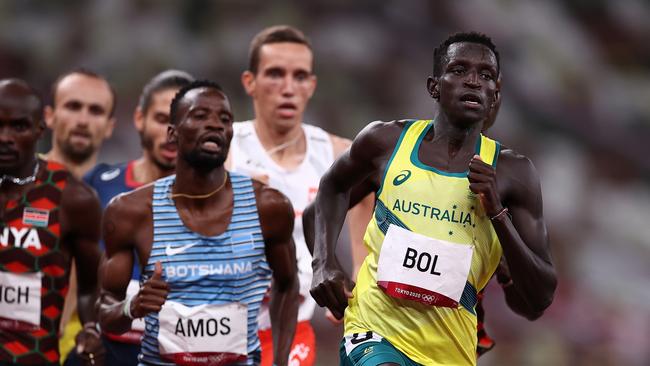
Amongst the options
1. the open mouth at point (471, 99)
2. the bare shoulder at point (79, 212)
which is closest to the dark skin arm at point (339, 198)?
the open mouth at point (471, 99)

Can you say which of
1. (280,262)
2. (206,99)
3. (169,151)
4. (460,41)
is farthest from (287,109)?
(460,41)

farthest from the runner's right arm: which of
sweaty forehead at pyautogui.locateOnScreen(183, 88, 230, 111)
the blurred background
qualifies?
the blurred background

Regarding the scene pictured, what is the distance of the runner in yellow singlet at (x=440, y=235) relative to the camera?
15.5 ft

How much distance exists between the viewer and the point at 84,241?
6250 millimetres

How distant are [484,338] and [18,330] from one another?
240 centimetres

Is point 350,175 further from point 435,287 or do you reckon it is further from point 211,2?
point 211,2

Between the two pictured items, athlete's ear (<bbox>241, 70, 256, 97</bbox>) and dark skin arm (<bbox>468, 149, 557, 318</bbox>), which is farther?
athlete's ear (<bbox>241, 70, 256, 97</bbox>)

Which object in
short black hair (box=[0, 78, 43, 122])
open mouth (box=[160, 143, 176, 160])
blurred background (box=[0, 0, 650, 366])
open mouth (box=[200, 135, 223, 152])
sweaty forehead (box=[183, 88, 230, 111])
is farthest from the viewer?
blurred background (box=[0, 0, 650, 366])

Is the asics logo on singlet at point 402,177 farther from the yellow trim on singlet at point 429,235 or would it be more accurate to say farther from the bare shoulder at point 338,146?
the bare shoulder at point 338,146

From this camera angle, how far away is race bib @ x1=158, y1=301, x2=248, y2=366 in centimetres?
527

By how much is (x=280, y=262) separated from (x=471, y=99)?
1427mm

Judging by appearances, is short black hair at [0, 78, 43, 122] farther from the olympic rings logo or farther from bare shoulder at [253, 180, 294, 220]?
the olympic rings logo

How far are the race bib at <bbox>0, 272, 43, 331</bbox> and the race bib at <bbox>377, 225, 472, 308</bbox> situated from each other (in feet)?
7.08

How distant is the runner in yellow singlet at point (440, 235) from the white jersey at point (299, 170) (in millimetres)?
1842
